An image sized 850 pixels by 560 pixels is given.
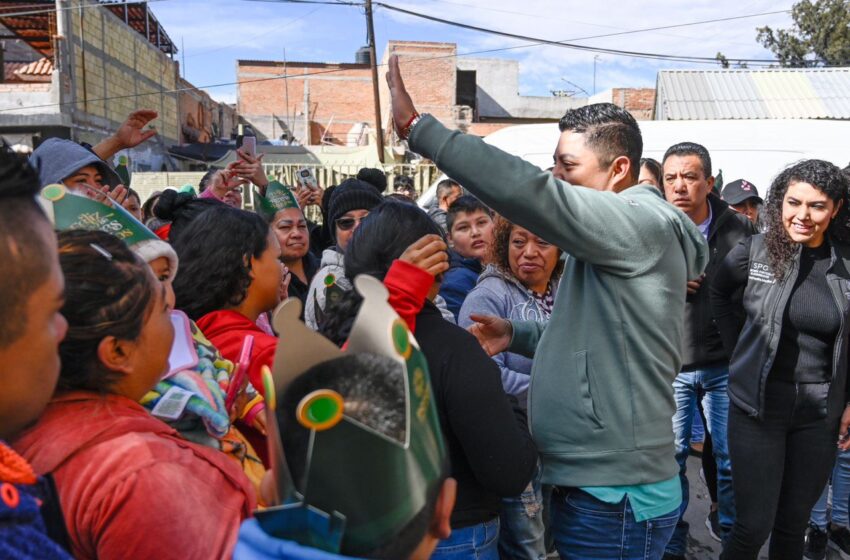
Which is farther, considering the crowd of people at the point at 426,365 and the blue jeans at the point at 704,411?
the blue jeans at the point at 704,411

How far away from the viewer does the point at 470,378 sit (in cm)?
171

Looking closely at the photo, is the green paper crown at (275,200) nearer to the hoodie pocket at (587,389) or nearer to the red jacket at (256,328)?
the red jacket at (256,328)

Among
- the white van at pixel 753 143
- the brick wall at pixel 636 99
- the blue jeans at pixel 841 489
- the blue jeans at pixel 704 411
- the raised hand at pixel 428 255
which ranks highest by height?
the brick wall at pixel 636 99

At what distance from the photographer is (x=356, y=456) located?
0.80 meters

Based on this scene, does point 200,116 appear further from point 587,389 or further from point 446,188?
point 587,389

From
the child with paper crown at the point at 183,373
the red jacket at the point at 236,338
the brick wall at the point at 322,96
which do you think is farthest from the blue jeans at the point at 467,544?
the brick wall at the point at 322,96

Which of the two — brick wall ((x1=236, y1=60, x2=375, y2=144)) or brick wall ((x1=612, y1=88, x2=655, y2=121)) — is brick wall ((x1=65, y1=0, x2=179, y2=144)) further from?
brick wall ((x1=612, y1=88, x2=655, y2=121))

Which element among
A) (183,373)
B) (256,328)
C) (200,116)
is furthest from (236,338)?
(200,116)

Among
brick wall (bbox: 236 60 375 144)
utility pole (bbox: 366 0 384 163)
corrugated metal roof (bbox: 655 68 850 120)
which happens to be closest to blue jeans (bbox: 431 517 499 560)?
corrugated metal roof (bbox: 655 68 850 120)

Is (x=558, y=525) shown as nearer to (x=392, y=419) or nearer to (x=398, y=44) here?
(x=392, y=419)

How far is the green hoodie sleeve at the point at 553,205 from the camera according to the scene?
5.42 ft

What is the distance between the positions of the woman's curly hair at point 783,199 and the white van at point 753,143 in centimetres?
399

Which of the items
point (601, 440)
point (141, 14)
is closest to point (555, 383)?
point (601, 440)

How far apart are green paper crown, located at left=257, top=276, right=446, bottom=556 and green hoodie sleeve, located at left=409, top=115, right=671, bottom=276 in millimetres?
872
